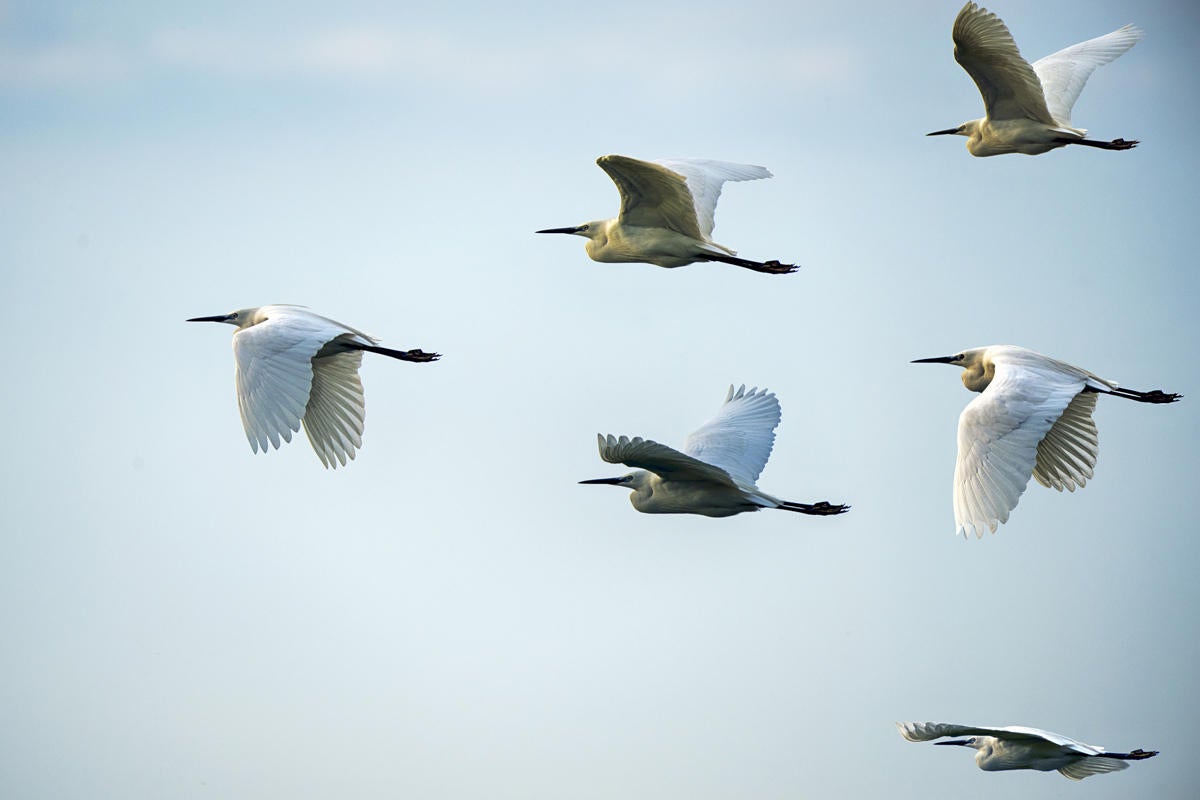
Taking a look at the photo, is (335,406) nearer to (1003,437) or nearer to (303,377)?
(303,377)

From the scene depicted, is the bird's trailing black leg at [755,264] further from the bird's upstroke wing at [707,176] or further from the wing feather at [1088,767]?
the wing feather at [1088,767]

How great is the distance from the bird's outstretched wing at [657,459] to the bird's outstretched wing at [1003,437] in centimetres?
202

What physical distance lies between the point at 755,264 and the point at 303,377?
15.4 ft

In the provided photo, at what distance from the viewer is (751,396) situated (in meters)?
18.8

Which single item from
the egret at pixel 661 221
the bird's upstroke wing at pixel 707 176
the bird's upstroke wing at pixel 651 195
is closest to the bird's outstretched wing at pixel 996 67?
the bird's upstroke wing at pixel 707 176

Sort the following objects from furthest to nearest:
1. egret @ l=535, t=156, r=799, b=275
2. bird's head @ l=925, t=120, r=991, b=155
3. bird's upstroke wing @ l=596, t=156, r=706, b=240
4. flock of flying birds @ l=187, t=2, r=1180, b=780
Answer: bird's head @ l=925, t=120, r=991, b=155, egret @ l=535, t=156, r=799, b=275, bird's upstroke wing @ l=596, t=156, r=706, b=240, flock of flying birds @ l=187, t=2, r=1180, b=780

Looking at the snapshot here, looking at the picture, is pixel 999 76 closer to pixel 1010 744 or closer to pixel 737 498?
pixel 737 498

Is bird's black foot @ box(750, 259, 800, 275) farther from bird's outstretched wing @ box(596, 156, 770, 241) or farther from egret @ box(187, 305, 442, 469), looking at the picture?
egret @ box(187, 305, 442, 469)

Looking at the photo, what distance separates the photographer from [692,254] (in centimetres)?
1752

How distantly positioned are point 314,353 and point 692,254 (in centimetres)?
403

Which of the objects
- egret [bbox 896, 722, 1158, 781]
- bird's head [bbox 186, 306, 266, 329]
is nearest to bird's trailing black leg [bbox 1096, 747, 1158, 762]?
egret [bbox 896, 722, 1158, 781]

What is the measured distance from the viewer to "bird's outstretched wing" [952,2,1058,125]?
17109mm

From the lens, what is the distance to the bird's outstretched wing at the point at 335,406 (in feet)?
53.8

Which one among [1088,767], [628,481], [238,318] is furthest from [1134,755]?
[238,318]
